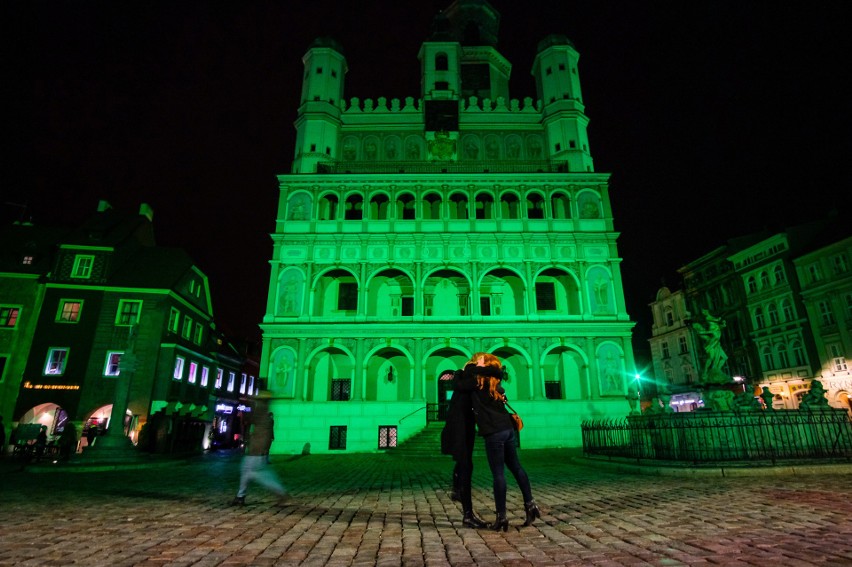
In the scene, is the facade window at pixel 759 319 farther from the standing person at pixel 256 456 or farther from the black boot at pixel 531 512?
the standing person at pixel 256 456

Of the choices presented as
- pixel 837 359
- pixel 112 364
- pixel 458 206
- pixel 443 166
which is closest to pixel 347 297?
pixel 458 206

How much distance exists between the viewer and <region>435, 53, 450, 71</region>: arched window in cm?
3441

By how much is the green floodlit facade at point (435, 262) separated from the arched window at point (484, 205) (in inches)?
6.3

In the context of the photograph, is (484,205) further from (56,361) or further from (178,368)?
(56,361)

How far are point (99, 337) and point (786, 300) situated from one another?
4793 centimetres

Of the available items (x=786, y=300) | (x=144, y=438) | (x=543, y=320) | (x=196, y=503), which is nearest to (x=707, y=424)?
(x=196, y=503)

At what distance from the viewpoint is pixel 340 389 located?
90.1ft

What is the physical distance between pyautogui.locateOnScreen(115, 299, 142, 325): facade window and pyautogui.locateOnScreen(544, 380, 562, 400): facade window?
25.5 meters

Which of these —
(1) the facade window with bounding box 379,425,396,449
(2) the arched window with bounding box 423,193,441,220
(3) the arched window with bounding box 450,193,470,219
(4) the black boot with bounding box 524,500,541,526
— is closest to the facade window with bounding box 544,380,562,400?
(1) the facade window with bounding box 379,425,396,449

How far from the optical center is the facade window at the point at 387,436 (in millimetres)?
24156

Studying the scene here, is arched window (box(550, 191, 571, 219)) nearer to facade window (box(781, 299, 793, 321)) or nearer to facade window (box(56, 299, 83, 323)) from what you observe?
facade window (box(781, 299, 793, 321))

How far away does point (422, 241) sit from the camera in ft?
91.4

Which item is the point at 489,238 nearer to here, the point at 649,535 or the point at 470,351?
the point at 470,351

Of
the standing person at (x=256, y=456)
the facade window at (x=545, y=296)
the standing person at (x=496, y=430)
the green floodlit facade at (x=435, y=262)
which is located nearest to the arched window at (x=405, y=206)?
the green floodlit facade at (x=435, y=262)
